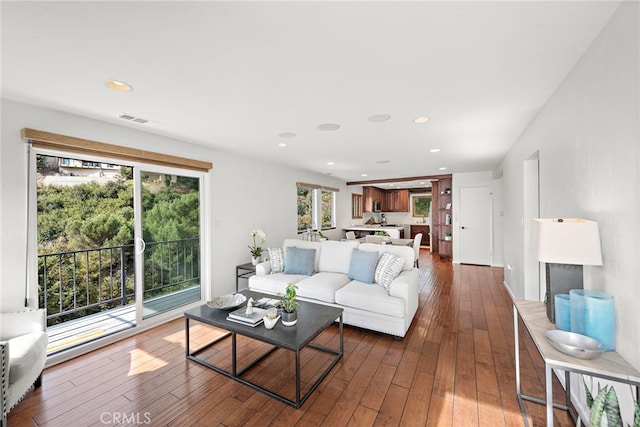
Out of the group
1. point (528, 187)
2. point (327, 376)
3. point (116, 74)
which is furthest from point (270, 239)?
point (528, 187)

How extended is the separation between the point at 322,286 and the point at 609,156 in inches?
104

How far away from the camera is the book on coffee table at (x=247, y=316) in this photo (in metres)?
2.15

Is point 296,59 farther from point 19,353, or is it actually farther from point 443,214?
point 443,214

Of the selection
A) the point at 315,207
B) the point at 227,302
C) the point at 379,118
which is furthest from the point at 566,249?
the point at 315,207

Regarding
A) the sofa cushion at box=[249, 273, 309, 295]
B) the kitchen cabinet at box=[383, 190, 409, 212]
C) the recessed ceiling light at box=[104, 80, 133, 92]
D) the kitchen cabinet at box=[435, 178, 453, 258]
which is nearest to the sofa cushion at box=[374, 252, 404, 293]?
the sofa cushion at box=[249, 273, 309, 295]

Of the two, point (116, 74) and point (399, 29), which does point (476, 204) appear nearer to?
point (399, 29)

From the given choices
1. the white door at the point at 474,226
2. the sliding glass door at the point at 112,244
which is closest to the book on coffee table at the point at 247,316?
the sliding glass door at the point at 112,244

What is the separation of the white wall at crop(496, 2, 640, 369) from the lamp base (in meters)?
0.07

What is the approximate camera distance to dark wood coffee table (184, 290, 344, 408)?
6.13ft

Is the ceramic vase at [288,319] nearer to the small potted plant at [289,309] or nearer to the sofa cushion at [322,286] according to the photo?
the small potted plant at [289,309]

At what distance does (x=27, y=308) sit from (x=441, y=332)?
402 centimetres

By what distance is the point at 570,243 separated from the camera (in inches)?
55.7

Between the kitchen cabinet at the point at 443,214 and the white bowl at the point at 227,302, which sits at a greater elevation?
the kitchen cabinet at the point at 443,214

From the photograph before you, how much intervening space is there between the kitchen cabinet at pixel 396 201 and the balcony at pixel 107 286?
793 cm
